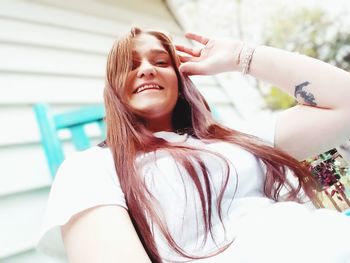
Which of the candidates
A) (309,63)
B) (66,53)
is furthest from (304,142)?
(66,53)

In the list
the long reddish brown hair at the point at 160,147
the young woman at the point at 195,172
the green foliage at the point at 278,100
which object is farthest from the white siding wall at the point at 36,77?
the green foliage at the point at 278,100

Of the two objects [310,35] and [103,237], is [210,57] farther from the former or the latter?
[310,35]

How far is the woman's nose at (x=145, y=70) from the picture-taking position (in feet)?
3.65

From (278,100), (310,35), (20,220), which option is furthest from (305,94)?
(278,100)

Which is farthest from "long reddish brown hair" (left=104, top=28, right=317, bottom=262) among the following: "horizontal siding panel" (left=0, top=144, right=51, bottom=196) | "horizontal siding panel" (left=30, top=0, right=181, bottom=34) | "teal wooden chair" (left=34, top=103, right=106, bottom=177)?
"horizontal siding panel" (left=30, top=0, right=181, bottom=34)

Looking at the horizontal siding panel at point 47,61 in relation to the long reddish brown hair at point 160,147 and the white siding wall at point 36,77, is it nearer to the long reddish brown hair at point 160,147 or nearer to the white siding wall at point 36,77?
the white siding wall at point 36,77

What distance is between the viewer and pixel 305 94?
41.9 inches

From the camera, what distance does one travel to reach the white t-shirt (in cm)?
80

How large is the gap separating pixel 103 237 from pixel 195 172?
305mm

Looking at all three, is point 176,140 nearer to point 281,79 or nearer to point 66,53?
point 281,79

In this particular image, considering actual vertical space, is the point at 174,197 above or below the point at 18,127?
below

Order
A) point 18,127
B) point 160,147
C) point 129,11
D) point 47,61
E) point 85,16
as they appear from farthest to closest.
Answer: point 129,11 → point 85,16 → point 47,61 → point 18,127 → point 160,147

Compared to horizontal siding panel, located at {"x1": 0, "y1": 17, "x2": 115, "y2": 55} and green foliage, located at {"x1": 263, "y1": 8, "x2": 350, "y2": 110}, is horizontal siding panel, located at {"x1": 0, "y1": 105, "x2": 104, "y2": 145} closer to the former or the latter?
horizontal siding panel, located at {"x1": 0, "y1": 17, "x2": 115, "y2": 55}

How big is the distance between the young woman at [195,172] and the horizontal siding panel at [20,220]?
292mm
